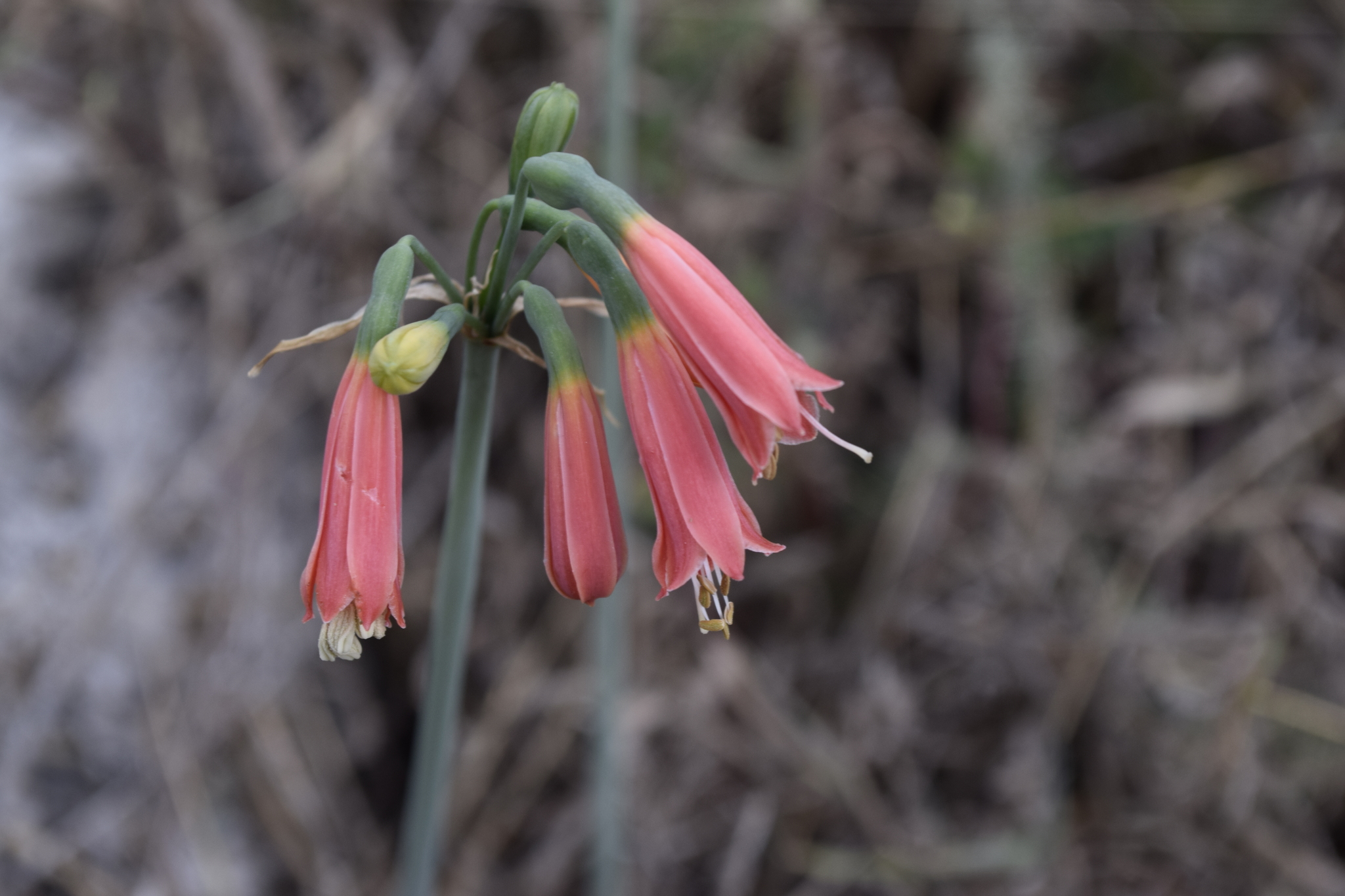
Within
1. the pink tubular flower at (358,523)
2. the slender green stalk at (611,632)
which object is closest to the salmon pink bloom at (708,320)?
the pink tubular flower at (358,523)

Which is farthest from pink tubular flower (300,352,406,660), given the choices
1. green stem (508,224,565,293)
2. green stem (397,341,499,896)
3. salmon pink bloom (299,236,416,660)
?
green stem (508,224,565,293)

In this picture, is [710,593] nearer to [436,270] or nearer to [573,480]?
[573,480]

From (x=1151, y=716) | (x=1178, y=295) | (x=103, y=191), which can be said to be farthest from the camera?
(x=1178, y=295)

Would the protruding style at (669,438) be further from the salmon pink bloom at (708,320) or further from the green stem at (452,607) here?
the green stem at (452,607)

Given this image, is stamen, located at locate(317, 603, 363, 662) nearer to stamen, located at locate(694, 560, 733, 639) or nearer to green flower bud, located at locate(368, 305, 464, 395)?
green flower bud, located at locate(368, 305, 464, 395)

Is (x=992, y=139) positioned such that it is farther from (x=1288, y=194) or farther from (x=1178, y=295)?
(x=1288, y=194)

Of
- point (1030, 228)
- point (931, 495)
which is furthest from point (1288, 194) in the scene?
point (931, 495)
